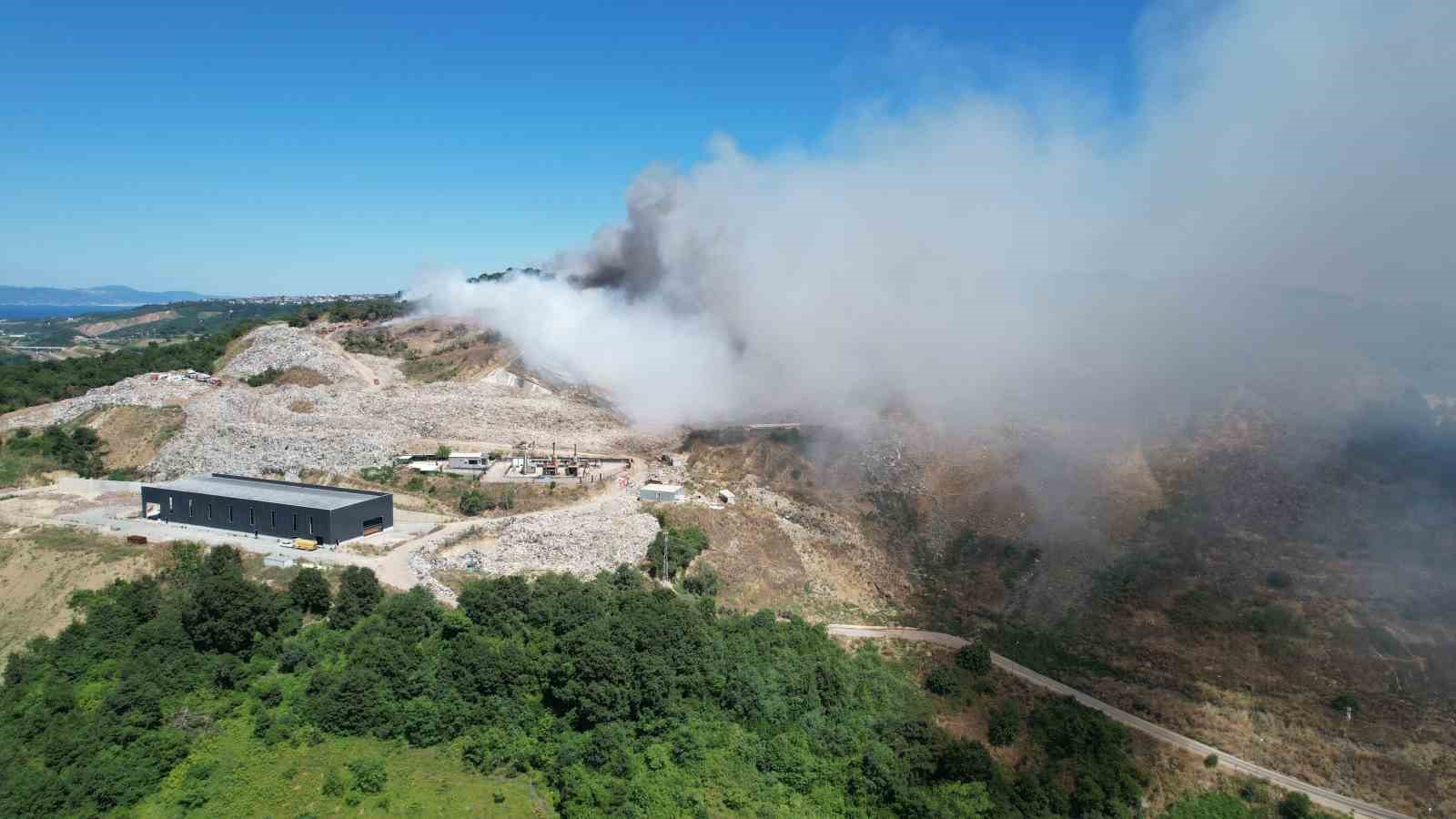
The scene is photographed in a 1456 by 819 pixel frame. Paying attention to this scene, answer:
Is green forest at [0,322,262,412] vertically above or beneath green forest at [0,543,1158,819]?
above

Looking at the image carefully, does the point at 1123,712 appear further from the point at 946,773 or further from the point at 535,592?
the point at 535,592

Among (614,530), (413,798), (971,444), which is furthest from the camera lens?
(971,444)

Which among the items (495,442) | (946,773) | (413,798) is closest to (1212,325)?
(946,773)

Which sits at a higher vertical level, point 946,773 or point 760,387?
point 760,387

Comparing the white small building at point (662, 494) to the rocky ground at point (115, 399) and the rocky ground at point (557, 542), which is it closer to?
the rocky ground at point (557, 542)

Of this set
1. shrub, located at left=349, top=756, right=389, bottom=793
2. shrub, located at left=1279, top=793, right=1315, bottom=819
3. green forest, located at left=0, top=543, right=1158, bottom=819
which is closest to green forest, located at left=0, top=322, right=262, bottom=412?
green forest, located at left=0, top=543, right=1158, bottom=819

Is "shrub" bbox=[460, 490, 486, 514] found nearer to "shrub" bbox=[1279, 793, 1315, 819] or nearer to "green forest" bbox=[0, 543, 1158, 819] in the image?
"green forest" bbox=[0, 543, 1158, 819]

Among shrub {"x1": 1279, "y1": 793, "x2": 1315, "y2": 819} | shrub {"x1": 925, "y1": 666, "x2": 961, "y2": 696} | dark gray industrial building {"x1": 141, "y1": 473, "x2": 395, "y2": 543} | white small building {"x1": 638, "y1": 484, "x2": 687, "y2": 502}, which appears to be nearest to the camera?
shrub {"x1": 1279, "y1": 793, "x2": 1315, "y2": 819}

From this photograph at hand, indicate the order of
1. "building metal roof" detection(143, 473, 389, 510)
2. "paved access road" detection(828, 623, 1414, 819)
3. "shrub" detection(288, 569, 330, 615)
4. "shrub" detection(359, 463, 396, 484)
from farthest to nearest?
"shrub" detection(359, 463, 396, 484) < "building metal roof" detection(143, 473, 389, 510) < "shrub" detection(288, 569, 330, 615) < "paved access road" detection(828, 623, 1414, 819)
